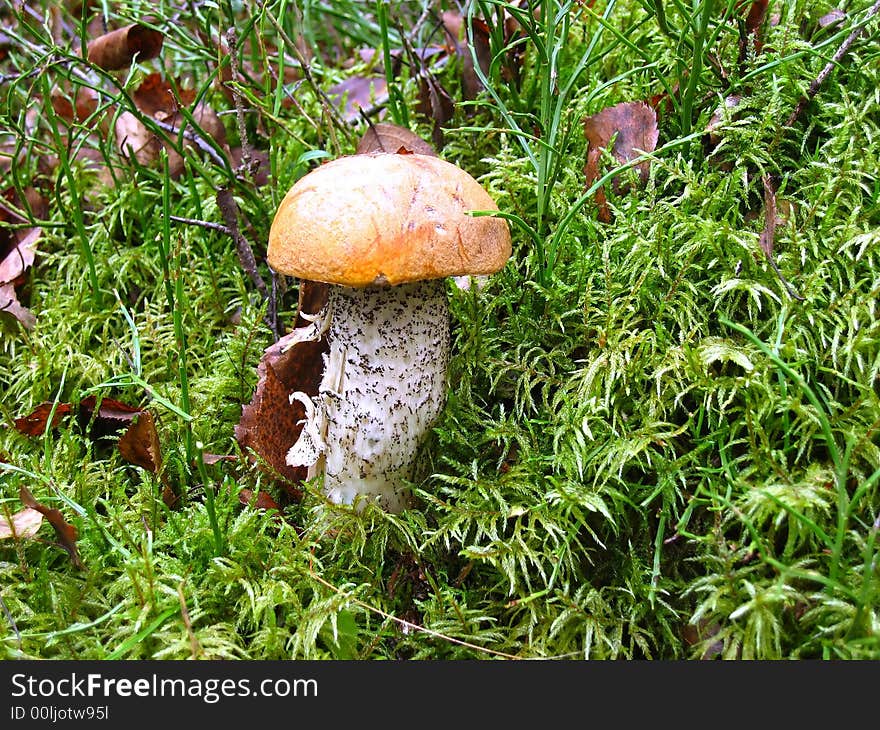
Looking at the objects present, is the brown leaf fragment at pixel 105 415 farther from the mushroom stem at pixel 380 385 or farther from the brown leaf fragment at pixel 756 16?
the brown leaf fragment at pixel 756 16

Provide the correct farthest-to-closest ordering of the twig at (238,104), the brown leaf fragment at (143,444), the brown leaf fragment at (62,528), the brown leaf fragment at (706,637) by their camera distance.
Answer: the twig at (238,104) < the brown leaf fragment at (143,444) < the brown leaf fragment at (62,528) < the brown leaf fragment at (706,637)

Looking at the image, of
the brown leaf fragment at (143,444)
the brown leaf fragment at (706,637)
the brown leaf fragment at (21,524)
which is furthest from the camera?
the brown leaf fragment at (143,444)

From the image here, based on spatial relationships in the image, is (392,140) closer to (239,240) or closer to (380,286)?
(239,240)

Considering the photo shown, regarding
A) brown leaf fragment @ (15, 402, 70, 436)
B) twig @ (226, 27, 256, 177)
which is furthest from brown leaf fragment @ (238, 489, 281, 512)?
twig @ (226, 27, 256, 177)

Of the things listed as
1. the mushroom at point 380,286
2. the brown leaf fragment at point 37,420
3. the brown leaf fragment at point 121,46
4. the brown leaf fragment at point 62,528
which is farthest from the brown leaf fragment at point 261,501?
the brown leaf fragment at point 121,46

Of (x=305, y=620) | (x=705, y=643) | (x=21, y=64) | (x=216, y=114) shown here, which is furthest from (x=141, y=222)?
(x=705, y=643)

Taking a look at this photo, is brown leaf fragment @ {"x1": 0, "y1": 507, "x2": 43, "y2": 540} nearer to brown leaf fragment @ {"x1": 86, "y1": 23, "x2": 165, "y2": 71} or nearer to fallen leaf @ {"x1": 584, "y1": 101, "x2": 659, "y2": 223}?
brown leaf fragment @ {"x1": 86, "y1": 23, "x2": 165, "y2": 71}
